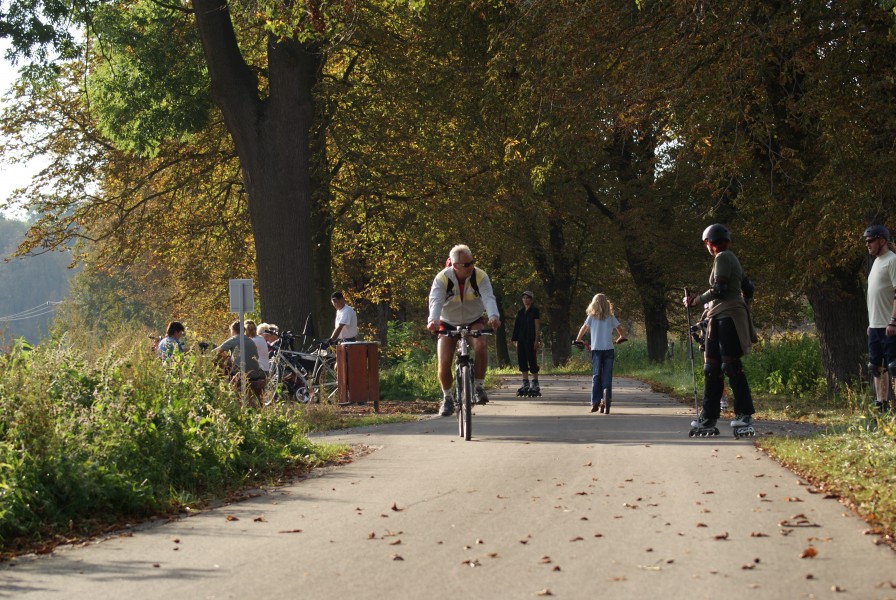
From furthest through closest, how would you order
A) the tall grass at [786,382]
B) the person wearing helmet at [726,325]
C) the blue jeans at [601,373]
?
the tall grass at [786,382] → the blue jeans at [601,373] → the person wearing helmet at [726,325]

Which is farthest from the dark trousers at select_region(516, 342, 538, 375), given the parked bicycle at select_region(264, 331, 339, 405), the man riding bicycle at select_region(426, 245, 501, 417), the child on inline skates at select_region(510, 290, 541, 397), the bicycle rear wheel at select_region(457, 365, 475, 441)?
the bicycle rear wheel at select_region(457, 365, 475, 441)

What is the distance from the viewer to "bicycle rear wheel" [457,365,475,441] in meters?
13.0

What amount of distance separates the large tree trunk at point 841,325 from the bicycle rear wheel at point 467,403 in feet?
27.0

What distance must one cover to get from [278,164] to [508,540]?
52.3 ft

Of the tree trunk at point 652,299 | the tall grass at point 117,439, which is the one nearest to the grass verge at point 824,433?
the tall grass at point 117,439

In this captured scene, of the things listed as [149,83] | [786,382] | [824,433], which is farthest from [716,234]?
[149,83]

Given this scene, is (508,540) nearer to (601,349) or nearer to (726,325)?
(726,325)

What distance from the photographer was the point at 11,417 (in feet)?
28.6

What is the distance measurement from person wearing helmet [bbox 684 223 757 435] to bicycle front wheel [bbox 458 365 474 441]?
2455 mm

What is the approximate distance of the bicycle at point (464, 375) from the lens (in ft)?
42.8

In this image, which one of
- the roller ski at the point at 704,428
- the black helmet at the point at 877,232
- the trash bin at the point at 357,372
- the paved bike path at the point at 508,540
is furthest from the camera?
the trash bin at the point at 357,372

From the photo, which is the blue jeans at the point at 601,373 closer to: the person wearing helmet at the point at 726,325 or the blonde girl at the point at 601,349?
the blonde girl at the point at 601,349

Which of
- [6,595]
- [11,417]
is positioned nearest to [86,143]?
[11,417]

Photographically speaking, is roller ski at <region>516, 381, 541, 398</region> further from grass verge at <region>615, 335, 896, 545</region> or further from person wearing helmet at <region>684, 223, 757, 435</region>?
person wearing helmet at <region>684, 223, 757, 435</region>
